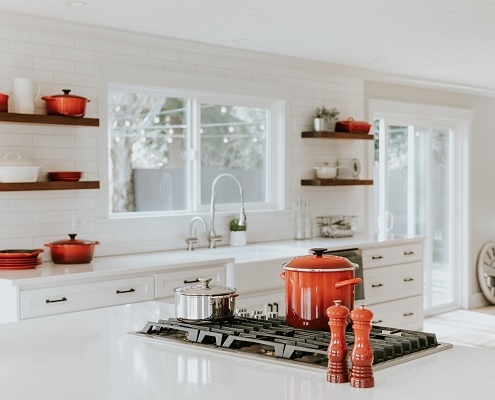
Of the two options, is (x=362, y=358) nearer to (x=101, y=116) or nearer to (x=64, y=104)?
(x=64, y=104)

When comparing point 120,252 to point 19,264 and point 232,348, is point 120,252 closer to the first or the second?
point 19,264

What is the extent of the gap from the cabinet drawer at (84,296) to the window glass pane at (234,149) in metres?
1.60

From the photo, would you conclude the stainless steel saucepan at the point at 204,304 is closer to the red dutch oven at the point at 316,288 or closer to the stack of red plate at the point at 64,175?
the red dutch oven at the point at 316,288

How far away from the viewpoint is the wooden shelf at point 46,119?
4.70 metres

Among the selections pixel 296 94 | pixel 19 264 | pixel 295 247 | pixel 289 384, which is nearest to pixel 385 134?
pixel 296 94

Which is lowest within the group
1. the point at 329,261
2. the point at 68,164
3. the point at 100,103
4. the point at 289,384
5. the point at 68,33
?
the point at 289,384

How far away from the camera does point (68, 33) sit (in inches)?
202

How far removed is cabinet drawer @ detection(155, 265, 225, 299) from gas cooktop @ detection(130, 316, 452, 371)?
7.71 feet

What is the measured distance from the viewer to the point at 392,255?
265 inches

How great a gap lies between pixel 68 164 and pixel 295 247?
184 centimetres

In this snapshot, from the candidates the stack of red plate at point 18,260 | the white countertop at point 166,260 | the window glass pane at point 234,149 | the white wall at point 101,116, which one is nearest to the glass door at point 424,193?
the white wall at point 101,116

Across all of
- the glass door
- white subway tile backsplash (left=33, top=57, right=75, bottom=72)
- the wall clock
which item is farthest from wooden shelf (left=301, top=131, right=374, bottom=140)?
the wall clock

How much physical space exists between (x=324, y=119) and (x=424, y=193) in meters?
2.35

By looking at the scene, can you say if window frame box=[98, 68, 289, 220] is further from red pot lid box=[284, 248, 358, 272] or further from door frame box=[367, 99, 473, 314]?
red pot lid box=[284, 248, 358, 272]
